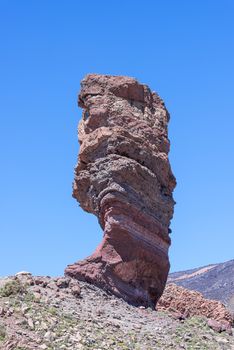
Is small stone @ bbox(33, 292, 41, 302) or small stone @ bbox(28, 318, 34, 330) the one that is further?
small stone @ bbox(33, 292, 41, 302)

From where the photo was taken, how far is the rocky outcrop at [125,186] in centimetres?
1973

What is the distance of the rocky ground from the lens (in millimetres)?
14852

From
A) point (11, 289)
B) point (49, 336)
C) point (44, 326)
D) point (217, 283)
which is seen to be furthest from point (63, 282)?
point (217, 283)

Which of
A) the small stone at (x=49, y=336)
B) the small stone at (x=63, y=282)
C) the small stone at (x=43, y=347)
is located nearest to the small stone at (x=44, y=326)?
the small stone at (x=49, y=336)

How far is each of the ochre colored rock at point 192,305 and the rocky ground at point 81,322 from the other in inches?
163

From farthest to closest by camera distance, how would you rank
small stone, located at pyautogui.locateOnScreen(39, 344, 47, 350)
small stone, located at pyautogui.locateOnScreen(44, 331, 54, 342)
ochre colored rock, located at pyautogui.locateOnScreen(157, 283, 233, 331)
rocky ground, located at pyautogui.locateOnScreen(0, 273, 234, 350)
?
ochre colored rock, located at pyautogui.locateOnScreen(157, 283, 233, 331) → rocky ground, located at pyautogui.locateOnScreen(0, 273, 234, 350) → small stone, located at pyautogui.locateOnScreen(44, 331, 54, 342) → small stone, located at pyautogui.locateOnScreen(39, 344, 47, 350)

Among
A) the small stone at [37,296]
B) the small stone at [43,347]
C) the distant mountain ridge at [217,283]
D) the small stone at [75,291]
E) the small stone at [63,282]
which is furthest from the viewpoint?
the distant mountain ridge at [217,283]

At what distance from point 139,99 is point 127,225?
4.63 m

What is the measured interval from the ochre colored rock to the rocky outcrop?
3408mm

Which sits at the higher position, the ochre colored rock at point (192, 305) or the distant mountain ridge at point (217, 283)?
the distant mountain ridge at point (217, 283)

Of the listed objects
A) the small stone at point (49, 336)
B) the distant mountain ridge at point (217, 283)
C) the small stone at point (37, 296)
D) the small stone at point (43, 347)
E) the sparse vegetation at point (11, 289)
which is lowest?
the small stone at point (43, 347)

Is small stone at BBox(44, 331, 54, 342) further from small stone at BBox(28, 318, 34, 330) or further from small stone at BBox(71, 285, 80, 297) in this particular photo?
small stone at BBox(71, 285, 80, 297)

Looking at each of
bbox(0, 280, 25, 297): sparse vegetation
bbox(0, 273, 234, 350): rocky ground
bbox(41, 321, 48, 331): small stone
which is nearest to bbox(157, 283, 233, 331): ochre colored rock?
bbox(0, 273, 234, 350): rocky ground

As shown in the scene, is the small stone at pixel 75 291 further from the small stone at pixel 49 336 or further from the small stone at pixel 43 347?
the small stone at pixel 43 347
